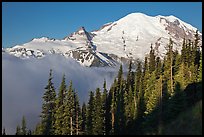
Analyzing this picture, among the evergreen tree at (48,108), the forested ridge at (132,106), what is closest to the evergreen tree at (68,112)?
the forested ridge at (132,106)

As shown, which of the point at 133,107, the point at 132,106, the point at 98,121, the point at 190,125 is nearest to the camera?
the point at 190,125

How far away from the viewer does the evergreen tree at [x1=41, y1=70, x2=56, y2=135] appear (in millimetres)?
62938

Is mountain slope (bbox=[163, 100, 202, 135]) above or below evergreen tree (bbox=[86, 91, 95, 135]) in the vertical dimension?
below

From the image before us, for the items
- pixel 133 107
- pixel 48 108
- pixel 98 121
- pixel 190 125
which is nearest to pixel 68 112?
pixel 48 108

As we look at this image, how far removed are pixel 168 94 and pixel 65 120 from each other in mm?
19543

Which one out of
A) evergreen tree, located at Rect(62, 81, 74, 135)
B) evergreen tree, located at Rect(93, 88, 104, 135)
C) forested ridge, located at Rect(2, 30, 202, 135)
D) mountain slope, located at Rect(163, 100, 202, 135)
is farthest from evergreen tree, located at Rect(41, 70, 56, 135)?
mountain slope, located at Rect(163, 100, 202, 135)

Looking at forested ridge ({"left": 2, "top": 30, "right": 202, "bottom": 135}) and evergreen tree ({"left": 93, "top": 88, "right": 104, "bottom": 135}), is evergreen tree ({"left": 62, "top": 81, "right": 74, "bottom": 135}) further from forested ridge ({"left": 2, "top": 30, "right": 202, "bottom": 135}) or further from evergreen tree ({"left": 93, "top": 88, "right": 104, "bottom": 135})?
evergreen tree ({"left": 93, "top": 88, "right": 104, "bottom": 135})

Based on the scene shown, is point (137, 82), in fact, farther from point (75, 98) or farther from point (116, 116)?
point (75, 98)

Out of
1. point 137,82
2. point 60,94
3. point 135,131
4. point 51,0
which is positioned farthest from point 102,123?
point 51,0

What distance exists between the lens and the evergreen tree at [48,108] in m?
62.9

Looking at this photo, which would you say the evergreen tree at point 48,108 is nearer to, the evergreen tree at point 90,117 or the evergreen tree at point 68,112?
the evergreen tree at point 68,112

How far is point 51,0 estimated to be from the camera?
22.8 meters

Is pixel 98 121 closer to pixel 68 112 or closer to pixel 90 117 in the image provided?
pixel 90 117

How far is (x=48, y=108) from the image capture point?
6400cm
